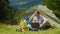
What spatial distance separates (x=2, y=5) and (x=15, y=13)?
1.86 m

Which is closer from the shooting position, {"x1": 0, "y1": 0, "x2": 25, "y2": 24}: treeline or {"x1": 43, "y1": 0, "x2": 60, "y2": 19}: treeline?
{"x1": 43, "y1": 0, "x2": 60, "y2": 19}: treeline

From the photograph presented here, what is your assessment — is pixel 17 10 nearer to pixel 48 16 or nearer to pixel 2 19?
pixel 2 19

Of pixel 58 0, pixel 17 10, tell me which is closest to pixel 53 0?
pixel 58 0

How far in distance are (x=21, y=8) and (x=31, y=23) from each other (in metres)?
9.97

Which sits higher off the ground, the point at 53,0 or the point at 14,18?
the point at 53,0

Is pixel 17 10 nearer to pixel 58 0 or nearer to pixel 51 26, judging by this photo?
pixel 58 0

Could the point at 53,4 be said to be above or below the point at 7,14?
above

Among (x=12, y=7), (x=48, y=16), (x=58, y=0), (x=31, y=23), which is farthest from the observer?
(x=12, y=7)

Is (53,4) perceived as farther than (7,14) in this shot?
No

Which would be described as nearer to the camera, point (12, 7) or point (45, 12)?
point (45, 12)

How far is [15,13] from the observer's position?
1714 cm

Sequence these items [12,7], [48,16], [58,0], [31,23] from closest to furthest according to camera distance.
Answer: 1. [31,23]
2. [48,16]
3. [58,0]
4. [12,7]

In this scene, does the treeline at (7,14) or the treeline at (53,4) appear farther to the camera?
the treeline at (7,14)

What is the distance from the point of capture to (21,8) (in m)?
17.3
